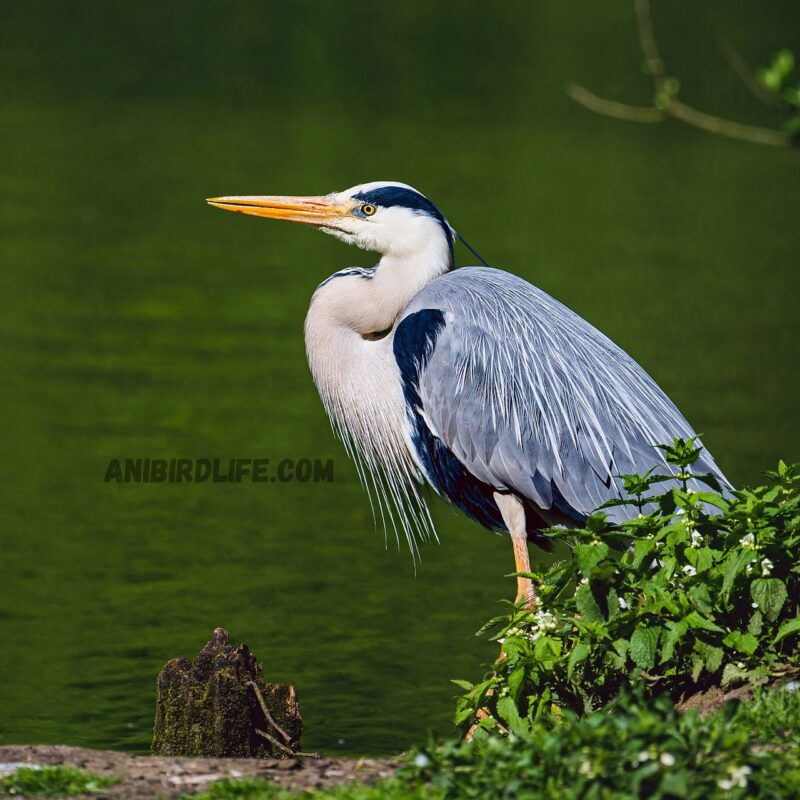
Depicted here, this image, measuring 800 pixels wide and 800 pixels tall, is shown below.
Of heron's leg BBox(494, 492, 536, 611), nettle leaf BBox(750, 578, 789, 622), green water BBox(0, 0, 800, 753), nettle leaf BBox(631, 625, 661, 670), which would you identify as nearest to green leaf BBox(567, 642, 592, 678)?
nettle leaf BBox(631, 625, 661, 670)

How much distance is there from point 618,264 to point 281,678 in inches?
394

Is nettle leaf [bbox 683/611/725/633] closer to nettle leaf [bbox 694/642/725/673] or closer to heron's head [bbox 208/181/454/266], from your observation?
nettle leaf [bbox 694/642/725/673]

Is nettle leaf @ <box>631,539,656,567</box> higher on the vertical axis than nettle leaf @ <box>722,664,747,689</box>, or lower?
higher

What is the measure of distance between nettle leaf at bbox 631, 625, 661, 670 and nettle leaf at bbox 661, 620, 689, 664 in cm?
3

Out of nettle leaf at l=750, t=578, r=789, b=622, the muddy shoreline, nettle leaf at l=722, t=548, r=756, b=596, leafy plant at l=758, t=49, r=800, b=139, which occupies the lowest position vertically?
the muddy shoreline

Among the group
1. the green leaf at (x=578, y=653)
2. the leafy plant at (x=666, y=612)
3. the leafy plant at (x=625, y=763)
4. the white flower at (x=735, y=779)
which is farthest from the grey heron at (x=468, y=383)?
the white flower at (x=735, y=779)

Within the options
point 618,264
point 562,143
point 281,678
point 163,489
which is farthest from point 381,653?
point 562,143

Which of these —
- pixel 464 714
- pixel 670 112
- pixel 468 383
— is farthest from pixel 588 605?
pixel 468 383

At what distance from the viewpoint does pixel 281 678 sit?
7840mm

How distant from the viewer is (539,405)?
6.77 metres

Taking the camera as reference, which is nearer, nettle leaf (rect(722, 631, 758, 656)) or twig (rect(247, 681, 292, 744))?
nettle leaf (rect(722, 631, 758, 656))

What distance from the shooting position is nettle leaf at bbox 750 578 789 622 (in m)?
5.07

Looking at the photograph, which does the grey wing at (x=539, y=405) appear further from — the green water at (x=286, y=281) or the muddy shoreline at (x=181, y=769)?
the muddy shoreline at (x=181, y=769)

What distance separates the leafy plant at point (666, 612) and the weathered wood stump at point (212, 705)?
853 mm
